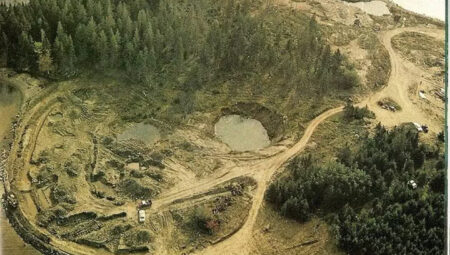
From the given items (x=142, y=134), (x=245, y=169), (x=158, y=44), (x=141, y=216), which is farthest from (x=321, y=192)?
(x=158, y=44)

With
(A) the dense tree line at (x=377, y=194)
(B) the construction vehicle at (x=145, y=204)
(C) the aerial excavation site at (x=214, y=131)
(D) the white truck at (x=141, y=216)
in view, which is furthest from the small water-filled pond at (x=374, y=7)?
(D) the white truck at (x=141, y=216)

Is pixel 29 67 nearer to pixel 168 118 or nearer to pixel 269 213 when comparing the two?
pixel 168 118

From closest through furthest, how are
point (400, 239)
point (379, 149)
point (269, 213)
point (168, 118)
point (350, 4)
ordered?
point (400, 239) → point (269, 213) → point (379, 149) → point (168, 118) → point (350, 4)

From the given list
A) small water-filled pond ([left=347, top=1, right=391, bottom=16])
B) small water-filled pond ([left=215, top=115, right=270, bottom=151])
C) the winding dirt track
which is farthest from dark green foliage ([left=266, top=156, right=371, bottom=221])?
small water-filled pond ([left=347, top=1, right=391, bottom=16])

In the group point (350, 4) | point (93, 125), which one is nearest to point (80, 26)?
point (93, 125)

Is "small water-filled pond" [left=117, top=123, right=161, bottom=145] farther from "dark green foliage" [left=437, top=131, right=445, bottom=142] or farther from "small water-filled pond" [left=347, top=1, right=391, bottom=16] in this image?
"small water-filled pond" [left=347, top=1, right=391, bottom=16]

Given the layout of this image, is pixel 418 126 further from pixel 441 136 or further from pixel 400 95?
pixel 400 95
